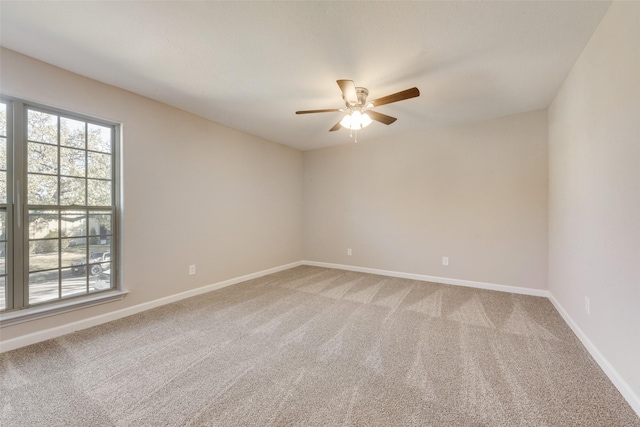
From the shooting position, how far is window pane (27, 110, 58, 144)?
2.27m

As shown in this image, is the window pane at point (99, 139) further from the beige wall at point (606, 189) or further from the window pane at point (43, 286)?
the beige wall at point (606, 189)

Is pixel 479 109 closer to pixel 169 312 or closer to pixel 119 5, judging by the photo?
pixel 119 5

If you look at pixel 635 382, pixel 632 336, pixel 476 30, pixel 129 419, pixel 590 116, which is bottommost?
pixel 129 419

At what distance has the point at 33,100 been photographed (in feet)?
7.25

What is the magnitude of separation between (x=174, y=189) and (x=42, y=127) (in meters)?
1.24

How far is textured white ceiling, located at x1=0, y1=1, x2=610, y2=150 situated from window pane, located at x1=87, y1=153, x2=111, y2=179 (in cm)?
77

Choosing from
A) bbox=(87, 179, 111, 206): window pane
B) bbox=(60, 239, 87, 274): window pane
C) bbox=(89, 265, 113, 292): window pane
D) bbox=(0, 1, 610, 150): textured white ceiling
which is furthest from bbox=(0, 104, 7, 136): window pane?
bbox=(89, 265, 113, 292): window pane

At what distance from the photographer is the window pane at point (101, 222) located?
265 centimetres

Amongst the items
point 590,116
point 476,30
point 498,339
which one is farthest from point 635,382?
point 476,30

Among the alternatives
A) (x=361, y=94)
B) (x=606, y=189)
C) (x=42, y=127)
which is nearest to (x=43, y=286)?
(x=42, y=127)

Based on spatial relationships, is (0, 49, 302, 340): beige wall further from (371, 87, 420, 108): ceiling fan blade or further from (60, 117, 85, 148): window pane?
(371, 87, 420, 108): ceiling fan blade

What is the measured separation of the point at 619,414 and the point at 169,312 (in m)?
3.69

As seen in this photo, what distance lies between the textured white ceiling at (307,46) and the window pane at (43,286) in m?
1.91

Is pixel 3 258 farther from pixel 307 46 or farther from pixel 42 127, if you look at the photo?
pixel 307 46
